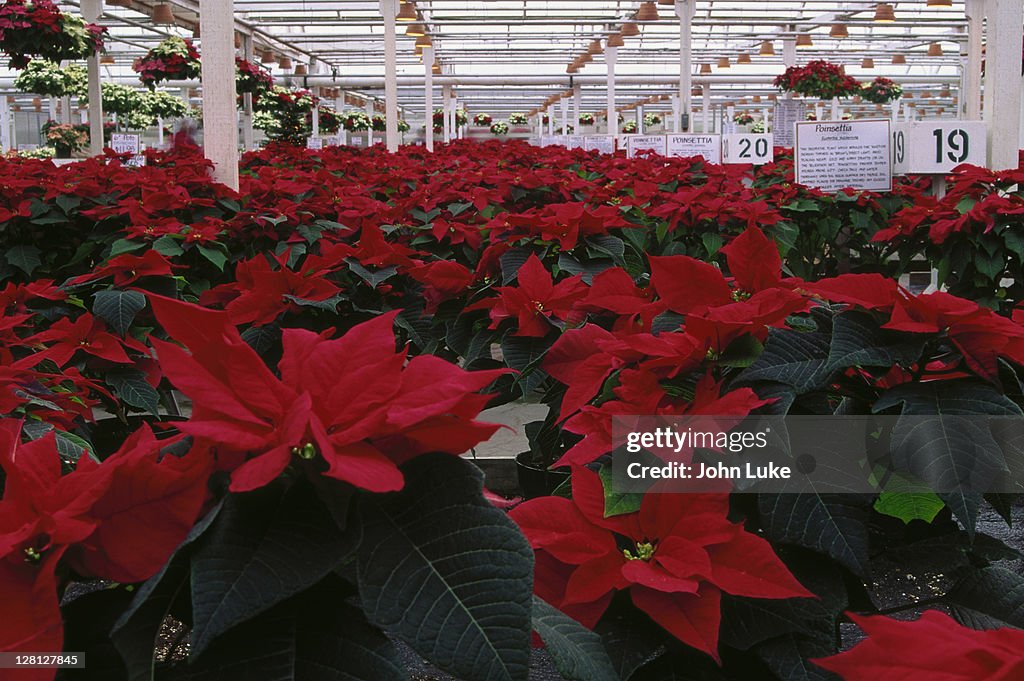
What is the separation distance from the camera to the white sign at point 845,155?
13.0ft

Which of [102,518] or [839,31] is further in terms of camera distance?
[839,31]

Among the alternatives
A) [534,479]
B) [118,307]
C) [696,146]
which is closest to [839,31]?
[696,146]

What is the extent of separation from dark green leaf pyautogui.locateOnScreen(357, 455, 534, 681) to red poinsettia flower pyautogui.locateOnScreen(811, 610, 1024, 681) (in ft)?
0.58

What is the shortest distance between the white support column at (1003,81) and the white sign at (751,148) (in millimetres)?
3890

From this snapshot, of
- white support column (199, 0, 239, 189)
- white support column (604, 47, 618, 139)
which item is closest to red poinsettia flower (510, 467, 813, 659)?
white support column (199, 0, 239, 189)

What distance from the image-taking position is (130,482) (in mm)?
550

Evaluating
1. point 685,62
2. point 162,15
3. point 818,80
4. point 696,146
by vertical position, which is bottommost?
point 696,146

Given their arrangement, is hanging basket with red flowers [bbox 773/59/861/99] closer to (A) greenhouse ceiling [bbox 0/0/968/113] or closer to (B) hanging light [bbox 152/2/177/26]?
(A) greenhouse ceiling [bbox 0/0/968/113]

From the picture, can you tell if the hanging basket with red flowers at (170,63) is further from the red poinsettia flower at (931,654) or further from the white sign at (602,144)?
the red poinsettia flower at (931,654)

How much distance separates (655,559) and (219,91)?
3.14 m

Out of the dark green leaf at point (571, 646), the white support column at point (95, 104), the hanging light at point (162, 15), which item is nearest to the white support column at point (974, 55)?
the white support column at point (95, 104)

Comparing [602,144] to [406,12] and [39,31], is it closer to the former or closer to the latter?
[406,12]

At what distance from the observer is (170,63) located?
760cm

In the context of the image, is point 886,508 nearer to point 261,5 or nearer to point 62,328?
point 62,328
